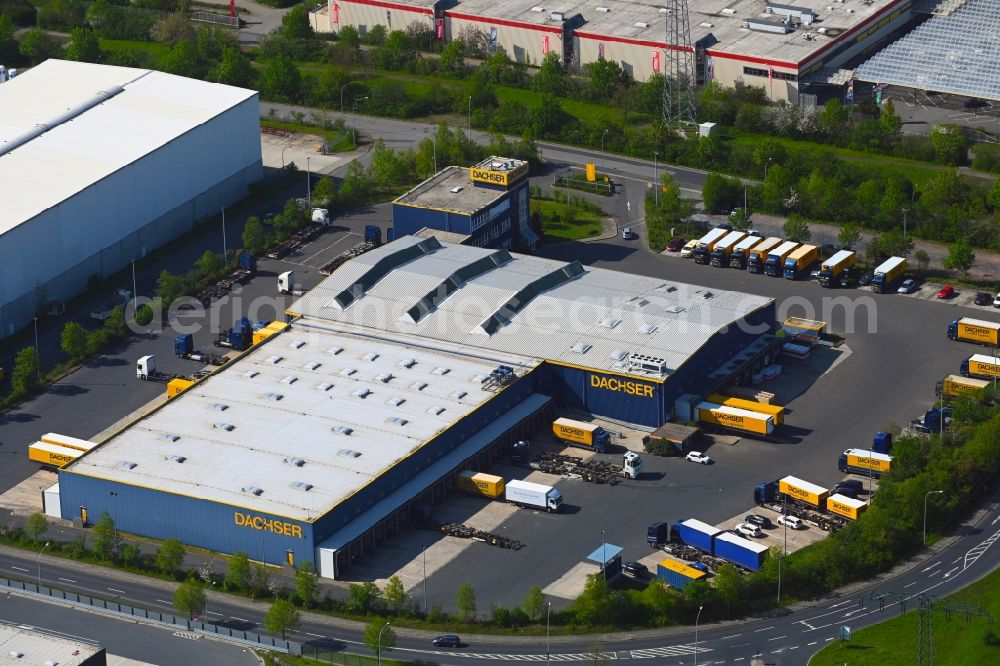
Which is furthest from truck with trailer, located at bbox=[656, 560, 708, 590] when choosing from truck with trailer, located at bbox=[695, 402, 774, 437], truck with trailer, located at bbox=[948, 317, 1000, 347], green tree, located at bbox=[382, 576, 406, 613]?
truck with trailer, located at bbox=[948, 317, 1000, 347]

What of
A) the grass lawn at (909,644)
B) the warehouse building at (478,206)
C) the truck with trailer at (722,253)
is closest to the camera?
the grass lawn at (909,644)

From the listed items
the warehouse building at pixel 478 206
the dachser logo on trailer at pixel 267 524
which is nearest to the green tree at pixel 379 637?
the dachser logo on trailer at pixel 267 524

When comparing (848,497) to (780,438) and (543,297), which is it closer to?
(780,438)

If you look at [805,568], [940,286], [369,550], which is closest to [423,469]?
[369,550]

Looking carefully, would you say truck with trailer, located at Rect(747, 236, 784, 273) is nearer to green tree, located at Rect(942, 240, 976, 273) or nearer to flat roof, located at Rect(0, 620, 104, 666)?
green tree, located at Rect(942, 240, 976, 273)

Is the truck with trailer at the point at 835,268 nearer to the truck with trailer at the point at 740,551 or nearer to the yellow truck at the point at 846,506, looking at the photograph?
the yellow truck at the point at 846,506

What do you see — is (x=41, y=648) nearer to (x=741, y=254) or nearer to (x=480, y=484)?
(x=480, y=484)
